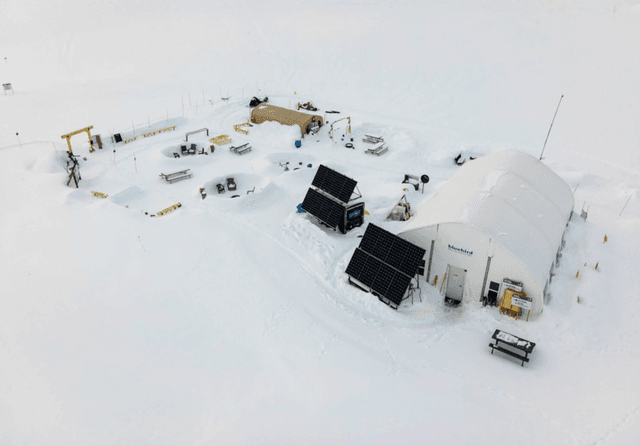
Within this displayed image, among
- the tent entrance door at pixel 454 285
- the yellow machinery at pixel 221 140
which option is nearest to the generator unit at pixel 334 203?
the tent entrance door at pixel 454 285

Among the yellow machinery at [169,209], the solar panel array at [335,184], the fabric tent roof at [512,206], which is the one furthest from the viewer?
the yellow machinery at [169,209]

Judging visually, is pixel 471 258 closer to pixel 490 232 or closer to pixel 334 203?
pixel 490 232

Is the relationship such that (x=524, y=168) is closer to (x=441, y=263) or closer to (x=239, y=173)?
(x=441, y=263)

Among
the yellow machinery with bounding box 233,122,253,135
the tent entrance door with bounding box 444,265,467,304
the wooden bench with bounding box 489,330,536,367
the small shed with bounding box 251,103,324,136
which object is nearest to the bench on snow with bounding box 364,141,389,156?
the small shed with bounding box 251,103,324,136

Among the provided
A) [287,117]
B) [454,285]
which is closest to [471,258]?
[454,285]

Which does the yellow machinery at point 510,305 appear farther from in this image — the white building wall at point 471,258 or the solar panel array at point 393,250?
the solar panel array at point 393,250

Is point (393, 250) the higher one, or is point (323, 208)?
point (393, 250)
